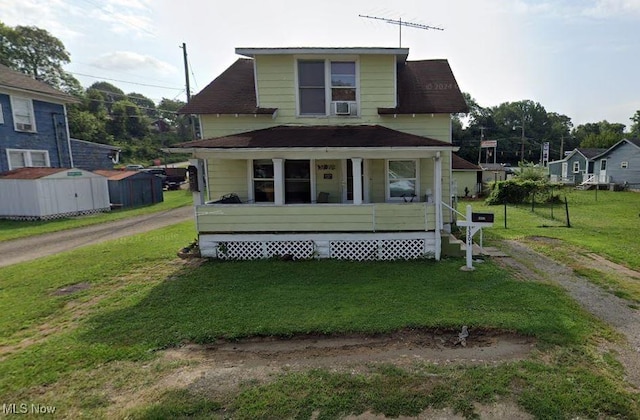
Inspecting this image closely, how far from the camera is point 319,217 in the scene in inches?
347

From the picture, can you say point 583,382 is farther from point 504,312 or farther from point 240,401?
point 240,401

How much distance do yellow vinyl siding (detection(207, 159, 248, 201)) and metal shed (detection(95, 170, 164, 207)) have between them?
12.7 metres

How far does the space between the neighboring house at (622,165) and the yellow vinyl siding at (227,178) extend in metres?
39.1

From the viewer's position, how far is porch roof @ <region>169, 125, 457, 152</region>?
27.5ft

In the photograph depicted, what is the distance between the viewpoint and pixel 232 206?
344 inches

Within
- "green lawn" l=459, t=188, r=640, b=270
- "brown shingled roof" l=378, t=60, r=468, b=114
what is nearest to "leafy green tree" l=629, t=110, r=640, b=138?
"green lawn" l=459, t=188, r=640, b=270

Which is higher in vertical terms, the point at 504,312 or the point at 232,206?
the point at 232,206

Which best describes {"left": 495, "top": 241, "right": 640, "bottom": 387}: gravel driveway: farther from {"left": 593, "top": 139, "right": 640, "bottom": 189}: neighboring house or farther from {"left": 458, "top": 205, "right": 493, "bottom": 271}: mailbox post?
{"left": 593, "top": 139, "right": 640, "bottom": 189}: neighboring house

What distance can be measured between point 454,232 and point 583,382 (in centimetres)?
800

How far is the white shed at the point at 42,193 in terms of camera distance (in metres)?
15.2

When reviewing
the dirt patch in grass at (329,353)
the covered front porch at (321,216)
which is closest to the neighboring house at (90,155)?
the covered front porch at (321,216)

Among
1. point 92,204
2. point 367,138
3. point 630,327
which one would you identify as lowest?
point 630,327

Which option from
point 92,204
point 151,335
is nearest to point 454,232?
point 151,335

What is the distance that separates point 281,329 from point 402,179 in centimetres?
694
